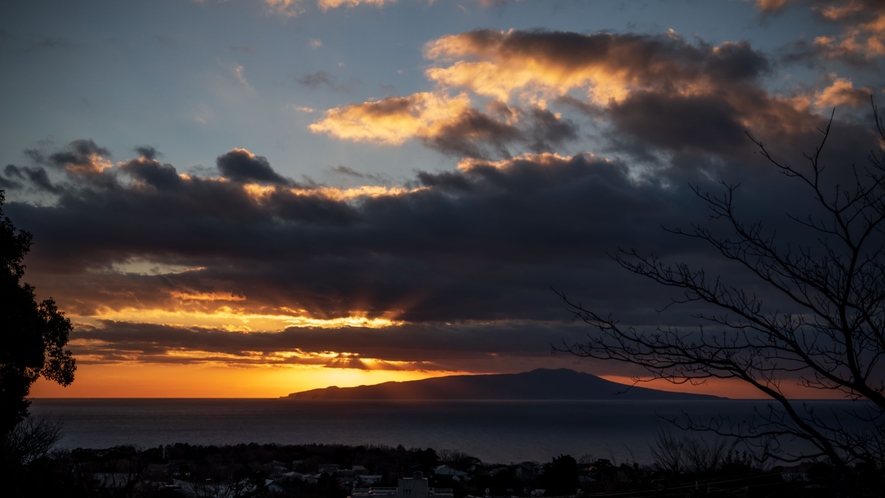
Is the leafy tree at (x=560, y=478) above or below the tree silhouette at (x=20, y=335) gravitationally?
below

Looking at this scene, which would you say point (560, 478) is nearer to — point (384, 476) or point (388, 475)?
point (384, 476)

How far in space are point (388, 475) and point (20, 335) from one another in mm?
39948

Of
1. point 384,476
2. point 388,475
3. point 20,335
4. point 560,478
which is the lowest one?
point 388,475

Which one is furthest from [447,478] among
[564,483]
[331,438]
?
[331,438]

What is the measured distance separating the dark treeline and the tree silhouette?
186 cm

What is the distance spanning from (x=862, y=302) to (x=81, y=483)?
5331 mm

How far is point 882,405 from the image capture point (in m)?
3.79

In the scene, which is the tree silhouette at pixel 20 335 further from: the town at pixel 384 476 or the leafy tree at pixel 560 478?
the leafy tree at pixel 560 478

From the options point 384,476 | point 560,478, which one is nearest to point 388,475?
point 384,476

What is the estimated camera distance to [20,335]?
1520cm

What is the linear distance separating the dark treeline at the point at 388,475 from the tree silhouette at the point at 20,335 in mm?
1855

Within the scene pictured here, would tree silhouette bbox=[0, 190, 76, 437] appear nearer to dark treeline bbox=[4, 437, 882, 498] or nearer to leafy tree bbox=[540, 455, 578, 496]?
dark treeline bbox=[4, 437, 882, 498]

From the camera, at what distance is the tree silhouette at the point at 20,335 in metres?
15.0

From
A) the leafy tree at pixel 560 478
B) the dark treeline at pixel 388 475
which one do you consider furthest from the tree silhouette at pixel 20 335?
the leafy tree at pixel 560 478
